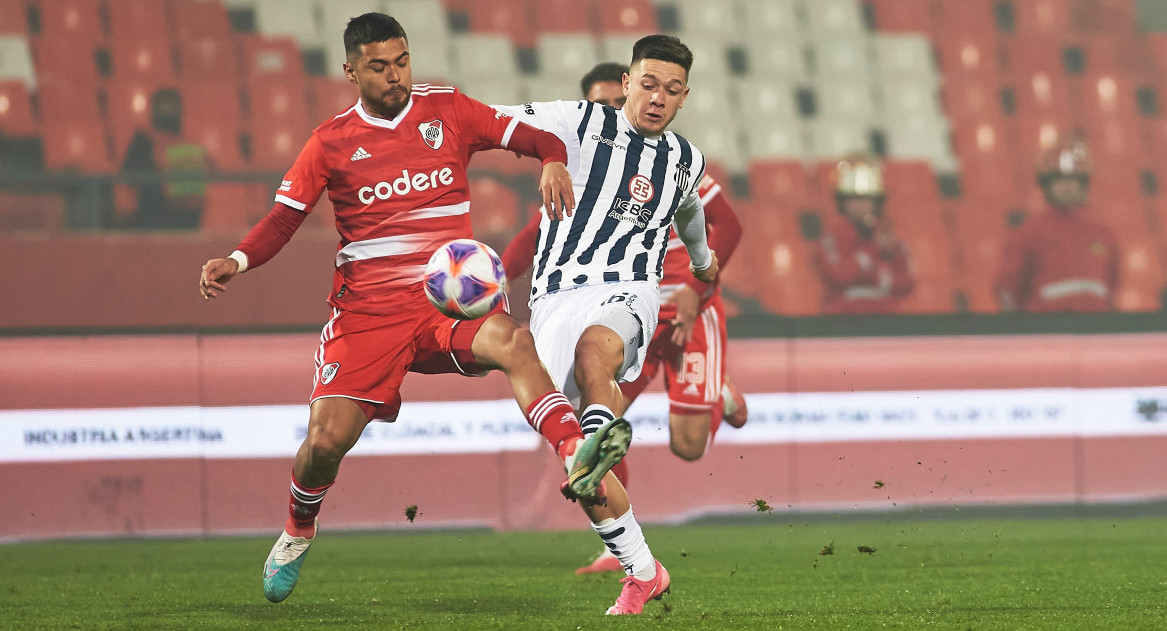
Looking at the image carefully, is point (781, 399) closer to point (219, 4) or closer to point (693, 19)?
point (693, 19)

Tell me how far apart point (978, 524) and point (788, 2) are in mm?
5944

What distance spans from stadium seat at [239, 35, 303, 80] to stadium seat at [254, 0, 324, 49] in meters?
0.07

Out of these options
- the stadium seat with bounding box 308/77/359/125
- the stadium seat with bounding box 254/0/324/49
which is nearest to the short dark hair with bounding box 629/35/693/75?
the stadium seat with bounding box 308/77/359/125

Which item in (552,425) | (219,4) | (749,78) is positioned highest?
(219,4)

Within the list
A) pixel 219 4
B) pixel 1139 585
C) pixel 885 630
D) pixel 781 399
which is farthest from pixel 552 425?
pixel 219 4

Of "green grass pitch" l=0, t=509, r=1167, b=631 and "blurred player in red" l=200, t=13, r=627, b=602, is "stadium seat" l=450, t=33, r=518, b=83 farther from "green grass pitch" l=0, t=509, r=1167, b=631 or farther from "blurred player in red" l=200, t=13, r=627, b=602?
"blurred player in red" l=200, t=13, r=627, b=602

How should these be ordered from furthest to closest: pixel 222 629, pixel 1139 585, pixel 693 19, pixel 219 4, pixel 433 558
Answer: pixel 693 19 → pixel 219 4 → pixel 433 558 → pixel 1139 585 → pixel 222 629

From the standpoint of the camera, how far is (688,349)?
664 cm

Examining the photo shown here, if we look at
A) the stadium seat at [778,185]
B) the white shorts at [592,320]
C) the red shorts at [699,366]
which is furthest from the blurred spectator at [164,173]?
the white shorts at [592,320]

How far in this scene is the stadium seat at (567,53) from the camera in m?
11.7

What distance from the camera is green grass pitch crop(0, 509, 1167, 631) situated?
14.0 feet

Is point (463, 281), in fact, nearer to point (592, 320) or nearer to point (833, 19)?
point (592, 320)

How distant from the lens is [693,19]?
1217cm

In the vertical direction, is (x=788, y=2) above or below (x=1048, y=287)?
above
